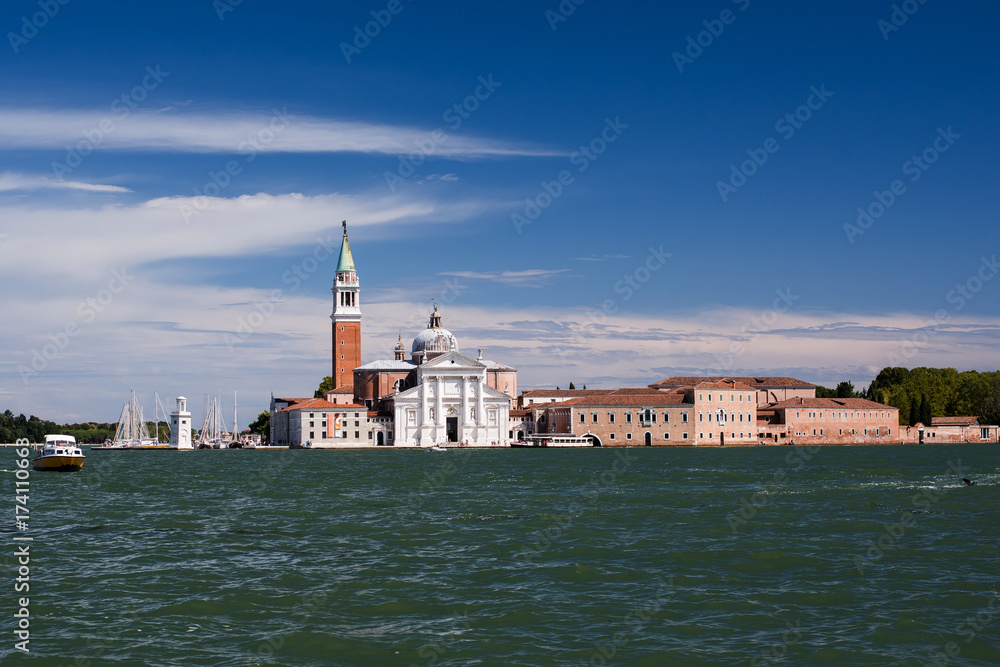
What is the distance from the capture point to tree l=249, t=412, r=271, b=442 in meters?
111

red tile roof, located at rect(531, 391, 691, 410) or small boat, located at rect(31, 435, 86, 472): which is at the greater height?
red tile roof, located at rect(531, 391, 691, 410)

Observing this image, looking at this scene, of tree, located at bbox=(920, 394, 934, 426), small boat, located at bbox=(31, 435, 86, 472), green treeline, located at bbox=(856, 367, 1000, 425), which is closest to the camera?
small boat, located at bbox=(31, 435, 86, 472)

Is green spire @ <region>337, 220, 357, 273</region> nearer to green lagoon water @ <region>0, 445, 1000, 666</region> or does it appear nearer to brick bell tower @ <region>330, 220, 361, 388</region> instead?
brick bell tower @ <region>330, 220, 361, 388</region>

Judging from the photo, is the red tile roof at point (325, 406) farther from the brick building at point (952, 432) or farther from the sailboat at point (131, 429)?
the brick building at point (952, 432)

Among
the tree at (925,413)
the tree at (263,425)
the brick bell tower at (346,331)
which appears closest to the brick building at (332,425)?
the brick bell tower at (346,331)

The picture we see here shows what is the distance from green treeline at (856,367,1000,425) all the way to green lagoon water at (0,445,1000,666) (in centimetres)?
7797

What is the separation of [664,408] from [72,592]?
73880mm

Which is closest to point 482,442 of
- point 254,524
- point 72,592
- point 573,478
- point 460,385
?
point 460,385

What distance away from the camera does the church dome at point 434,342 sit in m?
94.0

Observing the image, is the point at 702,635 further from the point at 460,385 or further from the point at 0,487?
the point at 460,385

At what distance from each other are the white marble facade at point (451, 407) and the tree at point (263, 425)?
30.1m

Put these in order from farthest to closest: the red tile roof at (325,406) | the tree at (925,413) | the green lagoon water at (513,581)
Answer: the tree at (925,413) < the red tile roof at (325,406) < the green lagoon water at (513,581)

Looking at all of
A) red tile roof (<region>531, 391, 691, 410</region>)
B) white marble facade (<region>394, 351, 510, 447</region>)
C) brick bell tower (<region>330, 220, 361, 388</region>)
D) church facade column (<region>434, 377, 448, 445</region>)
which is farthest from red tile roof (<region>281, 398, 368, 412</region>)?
red tile roof (<region>531, 391, 691, 410</region>)

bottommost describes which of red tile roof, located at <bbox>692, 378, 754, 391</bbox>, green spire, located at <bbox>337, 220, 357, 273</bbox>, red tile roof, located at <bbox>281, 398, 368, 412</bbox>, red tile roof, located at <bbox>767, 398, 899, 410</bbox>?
red tile roof, located at <bbox>767, 398, 899, 410</bbox>
